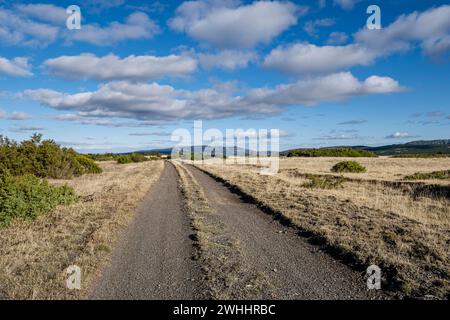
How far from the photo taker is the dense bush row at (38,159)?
27.8 meters

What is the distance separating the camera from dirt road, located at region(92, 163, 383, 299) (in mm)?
6262

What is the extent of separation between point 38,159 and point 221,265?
30038 mm

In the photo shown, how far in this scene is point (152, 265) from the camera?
7.70 metres

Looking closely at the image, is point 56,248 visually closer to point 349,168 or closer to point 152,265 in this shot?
point 152,265

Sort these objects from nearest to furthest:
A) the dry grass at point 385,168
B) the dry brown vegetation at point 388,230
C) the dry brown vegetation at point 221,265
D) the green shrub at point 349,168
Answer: the dry brown vegetation at point 221,265 → the dry brown vegetation at point 388,230 → the dry grass at point 385,168 → the green shrub at point 349,168

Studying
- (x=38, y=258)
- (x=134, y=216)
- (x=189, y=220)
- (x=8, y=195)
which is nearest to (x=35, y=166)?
(x=8, y=195)

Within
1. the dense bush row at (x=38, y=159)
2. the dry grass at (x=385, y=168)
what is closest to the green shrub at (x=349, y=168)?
the dry grass at (x=385, y=168)

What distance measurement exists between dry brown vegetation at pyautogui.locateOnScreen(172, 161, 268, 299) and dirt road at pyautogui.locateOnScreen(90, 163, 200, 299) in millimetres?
271

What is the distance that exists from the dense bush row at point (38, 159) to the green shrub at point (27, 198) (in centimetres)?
1218

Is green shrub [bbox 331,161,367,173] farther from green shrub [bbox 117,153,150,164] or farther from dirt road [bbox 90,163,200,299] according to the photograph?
green shrub [bbox 117,153,150,164]

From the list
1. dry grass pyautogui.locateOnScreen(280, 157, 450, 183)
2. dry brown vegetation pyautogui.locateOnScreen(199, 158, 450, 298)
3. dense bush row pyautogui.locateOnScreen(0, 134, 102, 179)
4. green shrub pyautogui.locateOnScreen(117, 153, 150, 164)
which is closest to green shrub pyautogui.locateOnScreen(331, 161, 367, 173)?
dry grass pyautogui.locateOnScreen(280, 157, 450, 183)

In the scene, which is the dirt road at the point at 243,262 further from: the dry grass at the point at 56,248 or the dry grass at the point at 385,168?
the dry grass at the point at 385,168

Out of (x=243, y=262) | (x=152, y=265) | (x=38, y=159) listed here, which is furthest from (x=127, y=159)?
(x=243, y=262)
